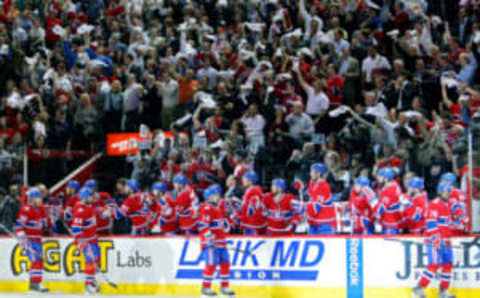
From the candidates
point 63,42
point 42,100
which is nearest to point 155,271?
point 42,100

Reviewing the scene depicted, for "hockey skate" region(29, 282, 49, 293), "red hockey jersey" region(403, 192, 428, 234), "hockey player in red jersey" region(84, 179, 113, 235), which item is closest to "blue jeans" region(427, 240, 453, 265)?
"red hockey jersey" region(403, 192, 428, 234)

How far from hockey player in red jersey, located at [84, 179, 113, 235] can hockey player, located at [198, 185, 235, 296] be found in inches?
99.6

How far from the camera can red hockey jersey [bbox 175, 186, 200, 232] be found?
1688 cm

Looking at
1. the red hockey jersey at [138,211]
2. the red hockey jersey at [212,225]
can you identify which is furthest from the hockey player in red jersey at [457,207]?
the red hockey jersey at [138,211]

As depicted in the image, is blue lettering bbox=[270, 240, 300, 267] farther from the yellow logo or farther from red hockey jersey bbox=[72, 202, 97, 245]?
red hockey jersey bbox=[72, 202, 97, 245]

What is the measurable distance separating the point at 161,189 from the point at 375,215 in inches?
150

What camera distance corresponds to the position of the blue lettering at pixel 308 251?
49.3ft

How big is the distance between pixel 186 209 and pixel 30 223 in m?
2.56

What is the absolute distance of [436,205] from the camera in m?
14.3

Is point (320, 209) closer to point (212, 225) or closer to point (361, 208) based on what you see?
point (361, 208)

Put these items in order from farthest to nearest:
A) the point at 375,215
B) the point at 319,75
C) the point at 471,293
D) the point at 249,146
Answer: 1. the point at 319,75
2. the point at 249,146
3. the point at 375,215
4. the point at 471,293

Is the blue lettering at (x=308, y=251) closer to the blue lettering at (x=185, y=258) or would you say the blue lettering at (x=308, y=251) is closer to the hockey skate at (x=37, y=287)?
the blue lettering at (x=185, y=258)

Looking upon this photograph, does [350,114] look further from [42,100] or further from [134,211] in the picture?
[42,100]

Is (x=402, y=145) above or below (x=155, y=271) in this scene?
above
